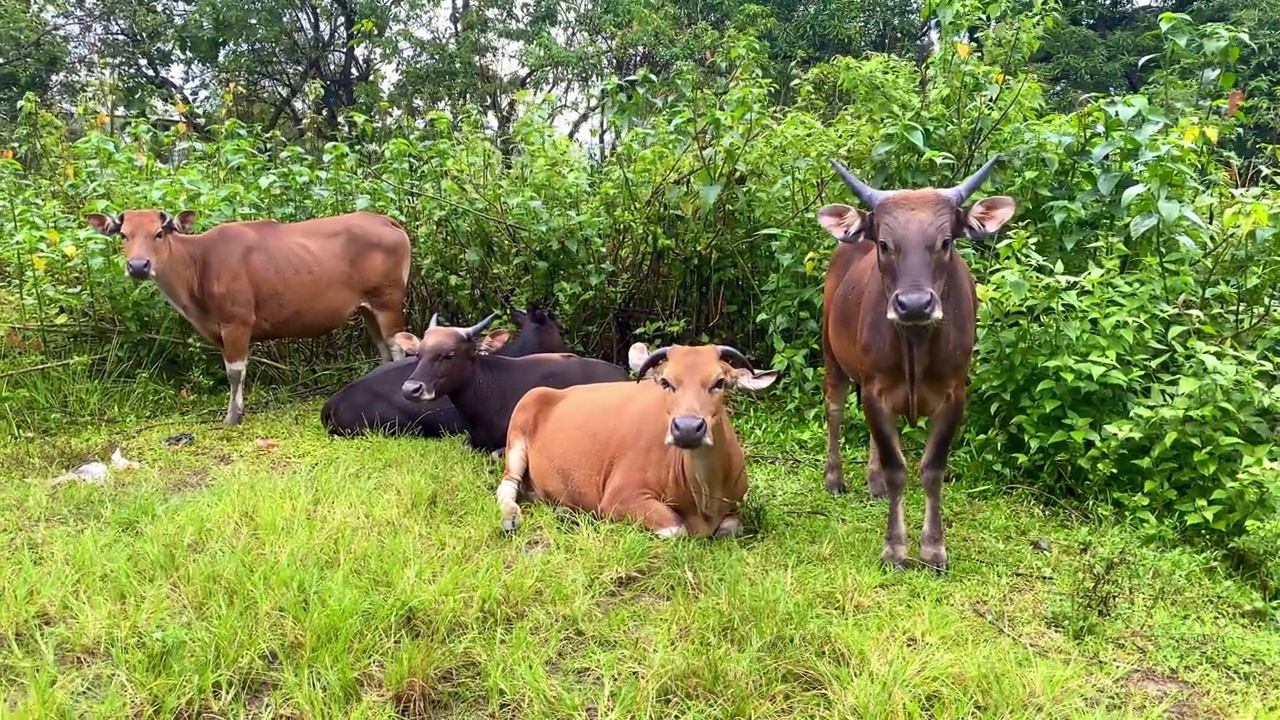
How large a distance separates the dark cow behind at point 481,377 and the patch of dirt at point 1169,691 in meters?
3.67

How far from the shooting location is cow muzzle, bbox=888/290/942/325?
3.30m

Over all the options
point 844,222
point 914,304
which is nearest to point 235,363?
point 844,222

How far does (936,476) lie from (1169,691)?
3.88ft

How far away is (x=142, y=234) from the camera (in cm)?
628

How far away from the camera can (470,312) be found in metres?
7.83

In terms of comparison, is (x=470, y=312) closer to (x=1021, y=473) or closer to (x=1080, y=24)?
(x=1021, y=473)

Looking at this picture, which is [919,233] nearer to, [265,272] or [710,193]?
[710,193]

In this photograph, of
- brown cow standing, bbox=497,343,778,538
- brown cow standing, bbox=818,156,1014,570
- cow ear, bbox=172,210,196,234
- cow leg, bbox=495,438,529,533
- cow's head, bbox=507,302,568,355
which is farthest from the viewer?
cow's head, bbox=507,302,568,355

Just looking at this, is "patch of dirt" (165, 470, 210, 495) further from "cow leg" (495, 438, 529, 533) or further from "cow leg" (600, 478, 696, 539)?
"cow leg" (600, 478, 696, 539)

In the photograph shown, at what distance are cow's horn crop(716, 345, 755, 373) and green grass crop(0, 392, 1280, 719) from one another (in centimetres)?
76

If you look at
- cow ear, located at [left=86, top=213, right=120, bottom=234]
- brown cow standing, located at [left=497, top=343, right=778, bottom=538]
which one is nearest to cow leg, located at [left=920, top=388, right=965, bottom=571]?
brown cow standing, located at [left=497, top=343, right=778, bottom=538]

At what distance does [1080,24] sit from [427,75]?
46.5 ft

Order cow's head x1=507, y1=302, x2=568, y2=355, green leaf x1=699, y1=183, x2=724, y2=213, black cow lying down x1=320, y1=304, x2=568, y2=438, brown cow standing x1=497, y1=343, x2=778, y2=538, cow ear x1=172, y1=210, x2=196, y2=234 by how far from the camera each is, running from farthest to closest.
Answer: cow's head x1=507, y1=302, x2=568, y2=355 → cow ear x1=172, y1=210, x2=196, y2=234 → black cow lying down x1=320, y1=304, x2=568, y2=438 → green leaf x1=699, y1=183, x2=724, y2=213 → brown cow standing x1=497, y1=343, x2=778, y2=538

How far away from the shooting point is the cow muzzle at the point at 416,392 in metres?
5.59
